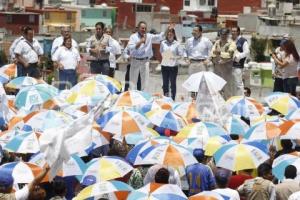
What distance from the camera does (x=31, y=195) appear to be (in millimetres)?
10266

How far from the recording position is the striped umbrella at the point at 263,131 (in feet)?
47.1

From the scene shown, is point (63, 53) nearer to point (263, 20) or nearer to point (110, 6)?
point (263, 20)

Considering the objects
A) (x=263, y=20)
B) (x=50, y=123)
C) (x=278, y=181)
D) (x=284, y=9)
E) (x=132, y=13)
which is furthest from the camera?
(x=132, y=13)

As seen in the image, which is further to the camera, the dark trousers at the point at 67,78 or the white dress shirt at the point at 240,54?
the dark trousers at the point at 67,78

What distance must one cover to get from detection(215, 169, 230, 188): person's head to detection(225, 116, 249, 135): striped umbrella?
2785mm

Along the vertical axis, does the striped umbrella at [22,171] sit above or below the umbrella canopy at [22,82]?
below

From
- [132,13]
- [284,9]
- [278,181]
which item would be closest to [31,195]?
[278,181]

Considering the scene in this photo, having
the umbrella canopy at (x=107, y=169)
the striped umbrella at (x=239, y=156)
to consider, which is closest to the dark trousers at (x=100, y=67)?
the striped umbrella at (x=239, y=156)

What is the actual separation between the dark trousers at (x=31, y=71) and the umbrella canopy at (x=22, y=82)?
4.44ft

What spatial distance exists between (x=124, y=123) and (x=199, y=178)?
289 centimetres

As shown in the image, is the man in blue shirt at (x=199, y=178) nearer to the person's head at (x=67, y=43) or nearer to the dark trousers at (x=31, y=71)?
the person's head at (x=67, y=43)

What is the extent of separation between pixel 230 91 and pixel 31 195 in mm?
10215

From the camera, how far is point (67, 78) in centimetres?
2047

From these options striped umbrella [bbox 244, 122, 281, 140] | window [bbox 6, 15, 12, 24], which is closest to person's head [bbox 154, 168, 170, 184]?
striped umbrella [bbox 244, 122, 281, 140]
